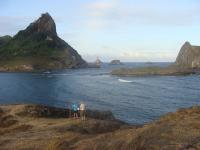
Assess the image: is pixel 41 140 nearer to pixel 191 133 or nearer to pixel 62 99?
pixel 191 133

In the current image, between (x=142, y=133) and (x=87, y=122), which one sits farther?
(x=87, y=122)

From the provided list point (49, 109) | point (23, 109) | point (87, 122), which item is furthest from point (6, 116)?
point (87, 122)

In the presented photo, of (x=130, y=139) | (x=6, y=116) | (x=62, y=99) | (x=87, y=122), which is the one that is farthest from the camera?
(x=62, y=99)

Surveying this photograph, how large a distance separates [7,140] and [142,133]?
1068cm

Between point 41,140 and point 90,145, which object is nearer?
point 90,145

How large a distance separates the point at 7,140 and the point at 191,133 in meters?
13.7

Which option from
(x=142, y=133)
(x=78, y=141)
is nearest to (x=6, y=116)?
(x=78, y=141)

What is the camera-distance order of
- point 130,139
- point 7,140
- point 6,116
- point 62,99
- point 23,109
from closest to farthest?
point 130,139
point 7,140
point 6,116
point 23,109
point 62,99

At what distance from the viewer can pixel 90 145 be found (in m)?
25.3

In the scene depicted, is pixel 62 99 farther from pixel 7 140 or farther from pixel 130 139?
pixel 130 139

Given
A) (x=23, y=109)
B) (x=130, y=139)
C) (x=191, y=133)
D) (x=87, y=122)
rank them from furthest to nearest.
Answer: (x=23, y=109)
(x=87, y=122)
(x=191, y=133)
(x=130, y=139)

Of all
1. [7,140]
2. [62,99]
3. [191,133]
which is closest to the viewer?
[191,133]

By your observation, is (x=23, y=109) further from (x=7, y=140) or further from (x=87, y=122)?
(x=7, y=140)

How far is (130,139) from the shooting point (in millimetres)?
24141
